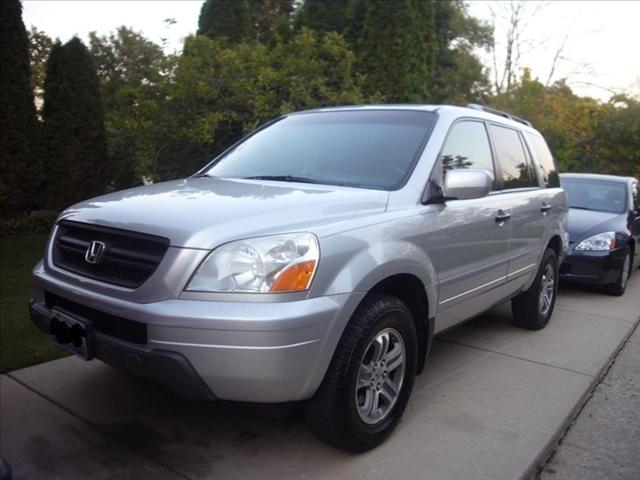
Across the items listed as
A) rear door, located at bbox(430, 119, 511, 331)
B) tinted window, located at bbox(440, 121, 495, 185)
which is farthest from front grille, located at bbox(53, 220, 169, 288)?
tinted window, located at bbox(440, 121, 495, 185)

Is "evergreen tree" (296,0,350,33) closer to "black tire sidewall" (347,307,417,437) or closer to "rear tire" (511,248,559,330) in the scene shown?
"rear tire" (511,248,559,330)

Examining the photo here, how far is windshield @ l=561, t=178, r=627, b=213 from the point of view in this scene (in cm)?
797

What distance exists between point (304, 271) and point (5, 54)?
7.92 m

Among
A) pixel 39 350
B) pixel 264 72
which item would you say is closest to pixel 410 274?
pixel 39 350

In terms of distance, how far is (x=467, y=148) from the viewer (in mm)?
3906

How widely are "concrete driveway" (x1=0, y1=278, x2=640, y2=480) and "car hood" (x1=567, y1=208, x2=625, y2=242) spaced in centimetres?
306

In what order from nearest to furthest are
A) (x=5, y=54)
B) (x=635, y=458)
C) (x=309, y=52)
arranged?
1. (x=635, y=458)
2. (x=5, y=54)
3. (x=309, y=52)

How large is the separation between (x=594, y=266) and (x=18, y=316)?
6.27 meters

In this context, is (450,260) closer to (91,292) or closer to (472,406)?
(472,406)

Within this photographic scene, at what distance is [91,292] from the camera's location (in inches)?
104

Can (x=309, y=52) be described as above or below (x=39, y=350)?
above

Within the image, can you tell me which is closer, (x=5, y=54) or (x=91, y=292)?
(x=91, y=292)

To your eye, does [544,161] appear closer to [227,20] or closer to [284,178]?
[284,178]

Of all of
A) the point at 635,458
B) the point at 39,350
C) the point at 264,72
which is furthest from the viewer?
the point at 264,72
